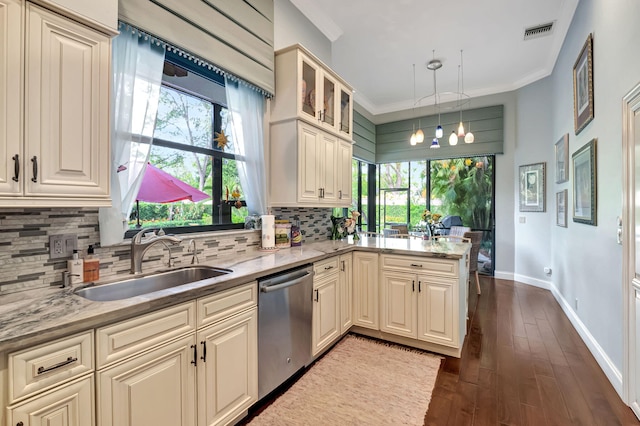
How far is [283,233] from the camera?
2.86m

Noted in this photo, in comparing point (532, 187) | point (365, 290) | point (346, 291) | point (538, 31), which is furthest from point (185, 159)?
point (532, 187)

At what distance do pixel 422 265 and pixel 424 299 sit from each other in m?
0.31

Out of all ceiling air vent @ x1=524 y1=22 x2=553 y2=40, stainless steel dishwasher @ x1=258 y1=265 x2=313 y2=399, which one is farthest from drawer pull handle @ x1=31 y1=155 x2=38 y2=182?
ceiling air vent @ x1=524 y1=22 x2=553 y2=40

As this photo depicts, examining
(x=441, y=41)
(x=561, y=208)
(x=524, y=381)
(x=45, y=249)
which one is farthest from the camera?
(x=561, y=208)

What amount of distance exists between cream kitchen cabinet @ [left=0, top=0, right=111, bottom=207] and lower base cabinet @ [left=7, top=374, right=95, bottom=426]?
708 mm

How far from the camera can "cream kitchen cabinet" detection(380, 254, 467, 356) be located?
2553 millimetres

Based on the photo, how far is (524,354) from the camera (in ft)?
8.65

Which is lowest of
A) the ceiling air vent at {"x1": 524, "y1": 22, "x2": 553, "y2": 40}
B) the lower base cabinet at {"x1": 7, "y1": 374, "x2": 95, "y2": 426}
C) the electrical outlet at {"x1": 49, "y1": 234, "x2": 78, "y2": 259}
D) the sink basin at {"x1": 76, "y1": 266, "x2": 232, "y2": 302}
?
the lower base cabinet at {"x1": 7, "y1": 374, "x2": 95, "y2": 426}

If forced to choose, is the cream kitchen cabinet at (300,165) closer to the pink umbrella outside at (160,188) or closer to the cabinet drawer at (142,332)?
the pink umbrella outside at (160,188)

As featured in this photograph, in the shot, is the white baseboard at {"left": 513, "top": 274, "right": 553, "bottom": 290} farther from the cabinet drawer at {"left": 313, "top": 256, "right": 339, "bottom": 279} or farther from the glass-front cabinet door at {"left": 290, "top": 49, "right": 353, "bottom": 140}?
the glass-front cabinet door at {"left": 290, "top": 49, "right": 353, "bottom": 140}

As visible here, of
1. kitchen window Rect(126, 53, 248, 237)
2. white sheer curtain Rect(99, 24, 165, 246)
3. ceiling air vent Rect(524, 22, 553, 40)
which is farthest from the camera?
ceiling air vent Rect(524, 22, 553, 40)

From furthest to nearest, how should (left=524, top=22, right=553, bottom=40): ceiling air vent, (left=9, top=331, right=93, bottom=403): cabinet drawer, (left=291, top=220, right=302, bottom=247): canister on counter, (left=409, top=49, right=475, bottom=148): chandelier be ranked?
(left=409, top=49, right=475, bottom=148): chandelier → (left=524, top=22, right=553, bottom=40): ceiling air vent → (left=291, top=220, right=302, bottom=247): canister on counter → (left=9, top=331, right=93, bottom=403): cabinet drawer

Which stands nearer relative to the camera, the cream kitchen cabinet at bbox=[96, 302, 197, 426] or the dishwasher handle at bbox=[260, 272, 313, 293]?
the cream kitchen cabinet at bbox=[96, 302, 197, 426]

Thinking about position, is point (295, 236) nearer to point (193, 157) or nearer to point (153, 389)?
point (193, 157)
